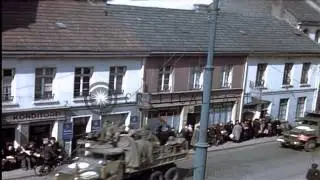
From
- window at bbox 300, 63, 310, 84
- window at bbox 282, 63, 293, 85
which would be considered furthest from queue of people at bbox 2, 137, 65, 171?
window at bbox 300, 63, 310, 84

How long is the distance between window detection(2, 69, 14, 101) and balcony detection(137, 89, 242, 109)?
297 inches

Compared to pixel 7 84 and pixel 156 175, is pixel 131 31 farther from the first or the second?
pixel 156 175

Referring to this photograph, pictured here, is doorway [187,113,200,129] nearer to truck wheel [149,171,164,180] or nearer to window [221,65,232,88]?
window [221,65,232,88]

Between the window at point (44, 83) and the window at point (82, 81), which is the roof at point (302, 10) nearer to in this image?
the window at point (82, 81)

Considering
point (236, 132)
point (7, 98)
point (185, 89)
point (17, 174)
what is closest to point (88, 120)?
point (7, 98)

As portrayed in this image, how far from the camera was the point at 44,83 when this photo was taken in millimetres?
24094

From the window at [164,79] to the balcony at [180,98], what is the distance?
0.49 m

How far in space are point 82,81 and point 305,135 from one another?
13355 millimetres

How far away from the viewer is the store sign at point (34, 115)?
22.7 meters

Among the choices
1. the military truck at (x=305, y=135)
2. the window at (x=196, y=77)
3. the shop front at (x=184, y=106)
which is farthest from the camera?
the window at (x=196, y=77)

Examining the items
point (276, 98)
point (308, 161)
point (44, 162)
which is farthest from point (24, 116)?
point (276, 98)

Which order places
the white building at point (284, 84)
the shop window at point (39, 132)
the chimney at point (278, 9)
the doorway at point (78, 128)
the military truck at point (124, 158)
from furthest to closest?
the chimney at point (278, 9) < the white building at point (284, 84) < the doorway at point (78, 128) < the shop window at point (39, 132) < the military truck at point (124, 158)

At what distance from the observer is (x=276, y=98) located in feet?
121

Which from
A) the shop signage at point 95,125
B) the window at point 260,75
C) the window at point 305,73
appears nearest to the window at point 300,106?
the window at point 305,73
